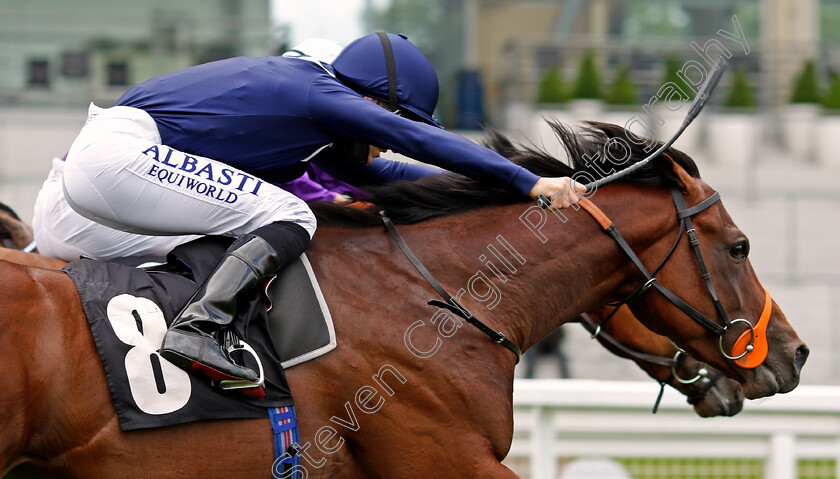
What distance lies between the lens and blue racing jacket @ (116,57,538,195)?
2791mm

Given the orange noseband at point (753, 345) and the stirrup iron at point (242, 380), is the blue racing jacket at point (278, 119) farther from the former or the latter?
the orange noseband at point (753, 345)

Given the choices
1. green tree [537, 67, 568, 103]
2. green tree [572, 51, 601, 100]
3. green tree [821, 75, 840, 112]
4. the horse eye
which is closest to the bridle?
the horse eye

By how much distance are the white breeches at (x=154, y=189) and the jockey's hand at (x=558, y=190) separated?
725 mm

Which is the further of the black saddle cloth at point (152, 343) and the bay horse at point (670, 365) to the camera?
the bay horse at point (670, 365)

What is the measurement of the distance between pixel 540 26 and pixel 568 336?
7336 mm

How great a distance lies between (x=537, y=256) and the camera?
302 centimetres

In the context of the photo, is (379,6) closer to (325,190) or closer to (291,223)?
(325,190)

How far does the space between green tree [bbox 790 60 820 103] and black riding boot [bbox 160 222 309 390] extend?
484 inches

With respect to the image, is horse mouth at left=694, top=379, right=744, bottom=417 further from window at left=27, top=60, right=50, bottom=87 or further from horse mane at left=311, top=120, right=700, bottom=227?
window at left=27, top=60, right=50, bottom=87

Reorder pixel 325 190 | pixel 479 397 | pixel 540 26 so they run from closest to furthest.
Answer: pixel 479 397, pixel 325 190, pixel 540 26

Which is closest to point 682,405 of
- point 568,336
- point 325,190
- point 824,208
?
point 325,190

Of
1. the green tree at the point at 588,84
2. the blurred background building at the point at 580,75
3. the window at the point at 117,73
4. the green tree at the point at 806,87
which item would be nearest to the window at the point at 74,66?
the blurred background building at the point at 580,75

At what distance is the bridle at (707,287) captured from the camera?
119 inches

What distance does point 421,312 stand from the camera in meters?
2.81
